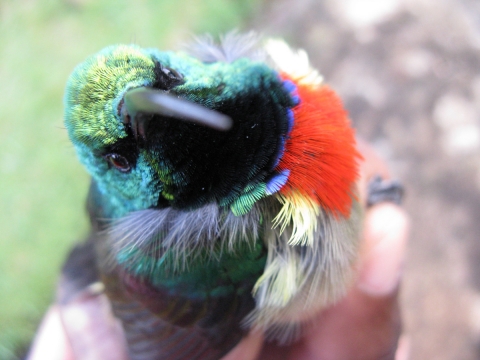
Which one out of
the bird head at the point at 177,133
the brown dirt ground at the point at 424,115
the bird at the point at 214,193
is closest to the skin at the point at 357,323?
the bird at the point at 214,193

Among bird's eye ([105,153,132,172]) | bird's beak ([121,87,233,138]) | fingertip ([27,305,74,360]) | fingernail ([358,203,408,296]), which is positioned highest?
bird's beak ([121,87,233,138])

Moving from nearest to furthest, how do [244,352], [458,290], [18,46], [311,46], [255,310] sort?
[255,310]
[244,352]
[458,290]
[311,46]
[18,46]

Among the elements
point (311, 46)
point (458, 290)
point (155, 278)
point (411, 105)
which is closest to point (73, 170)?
point (311, 46)

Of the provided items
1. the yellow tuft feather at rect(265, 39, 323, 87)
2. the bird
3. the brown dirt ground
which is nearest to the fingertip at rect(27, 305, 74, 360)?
the bird

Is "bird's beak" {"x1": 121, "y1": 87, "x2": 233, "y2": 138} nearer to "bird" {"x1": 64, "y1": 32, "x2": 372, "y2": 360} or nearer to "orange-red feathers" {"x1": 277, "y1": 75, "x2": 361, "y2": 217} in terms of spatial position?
"bird" {"x1": 64, "y1": 32, "x2": 372, "y2": 360}

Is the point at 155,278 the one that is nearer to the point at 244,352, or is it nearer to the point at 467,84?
the point at 244,352

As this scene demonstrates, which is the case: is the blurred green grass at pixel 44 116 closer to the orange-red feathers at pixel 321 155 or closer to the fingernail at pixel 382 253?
the fingernail at pixel 382 253
